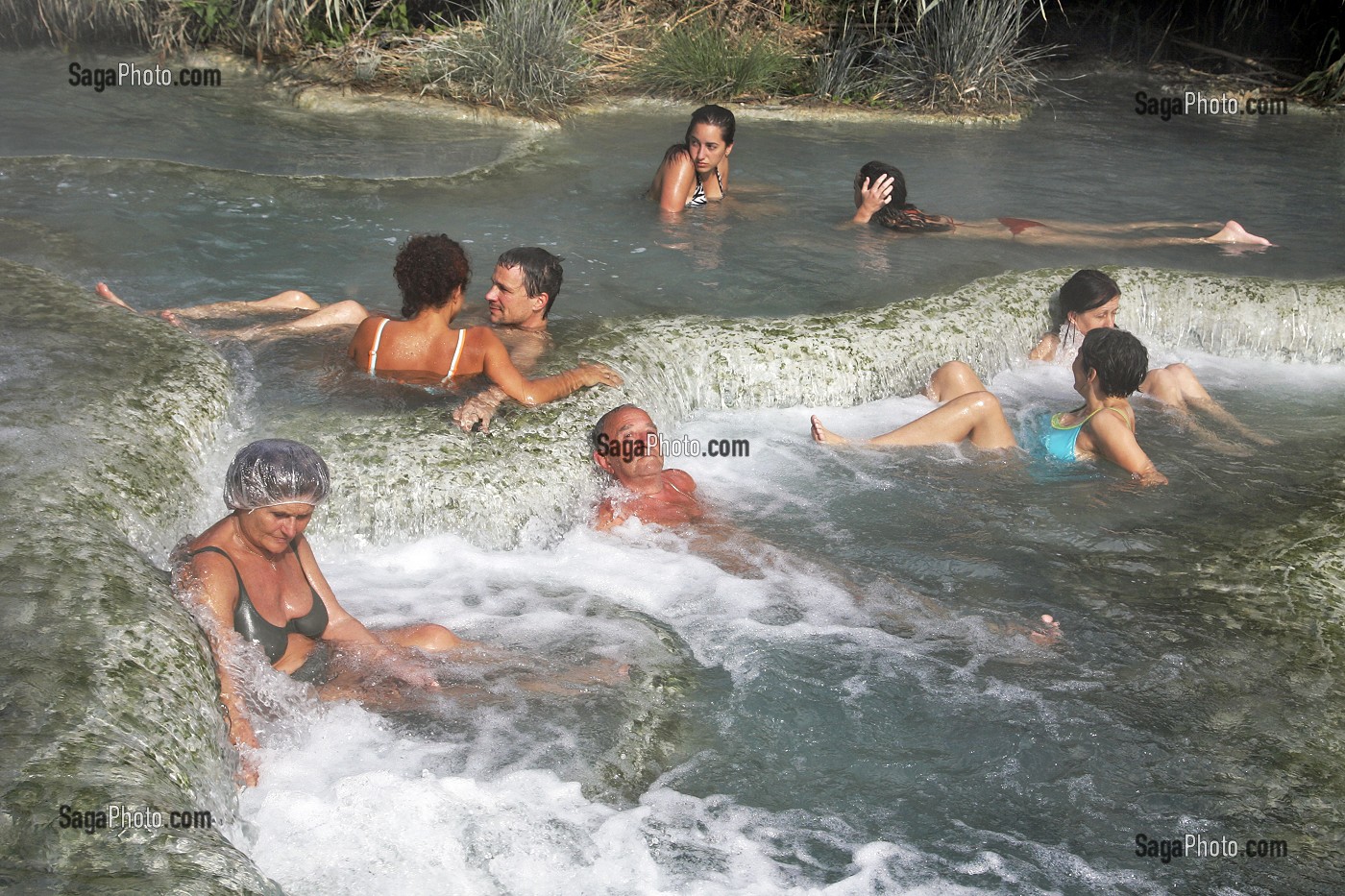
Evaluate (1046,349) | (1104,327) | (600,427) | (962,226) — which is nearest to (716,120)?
(962,226)

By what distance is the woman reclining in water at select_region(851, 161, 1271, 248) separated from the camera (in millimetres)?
9078

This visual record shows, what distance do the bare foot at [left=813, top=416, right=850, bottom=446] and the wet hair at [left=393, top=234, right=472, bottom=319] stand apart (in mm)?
1866

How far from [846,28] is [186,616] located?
1084 cm

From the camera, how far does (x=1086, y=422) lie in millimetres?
6418

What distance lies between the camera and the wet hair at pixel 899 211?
29.8 ft

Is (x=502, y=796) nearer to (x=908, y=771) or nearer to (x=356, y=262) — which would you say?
(x=908, y=771)

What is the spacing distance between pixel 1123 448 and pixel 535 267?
9.80 feet

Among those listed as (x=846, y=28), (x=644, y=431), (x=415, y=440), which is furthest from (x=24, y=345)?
(x=846, y=28)

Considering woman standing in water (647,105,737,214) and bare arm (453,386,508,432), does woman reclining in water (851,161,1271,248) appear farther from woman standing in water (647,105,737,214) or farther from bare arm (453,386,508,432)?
bare arm (453,386,508,432)

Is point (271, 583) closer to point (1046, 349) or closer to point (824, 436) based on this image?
point (824, 436)

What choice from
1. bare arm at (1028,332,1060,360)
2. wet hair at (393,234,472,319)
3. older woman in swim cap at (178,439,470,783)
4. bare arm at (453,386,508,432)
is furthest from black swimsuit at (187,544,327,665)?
bare arm at (1028,332,1060,360)

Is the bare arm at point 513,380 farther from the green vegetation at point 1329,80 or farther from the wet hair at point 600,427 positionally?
the green vegetation at point 1329,80

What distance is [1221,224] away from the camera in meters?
9.74

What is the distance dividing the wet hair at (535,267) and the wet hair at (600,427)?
859 millimetres
